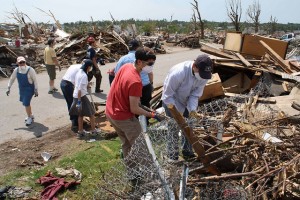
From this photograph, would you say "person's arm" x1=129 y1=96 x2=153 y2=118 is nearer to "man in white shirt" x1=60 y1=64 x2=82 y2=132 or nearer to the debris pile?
the debris pile

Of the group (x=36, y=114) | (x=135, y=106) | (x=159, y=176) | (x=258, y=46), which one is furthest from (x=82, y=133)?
(x=258, y=46)

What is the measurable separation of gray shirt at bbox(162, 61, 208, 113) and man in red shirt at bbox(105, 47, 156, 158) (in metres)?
0.44

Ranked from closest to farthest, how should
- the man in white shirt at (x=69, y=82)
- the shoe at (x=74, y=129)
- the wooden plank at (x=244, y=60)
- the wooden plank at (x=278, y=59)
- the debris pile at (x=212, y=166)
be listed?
1. the debris pile at (x=212, y=166)
2. the man in white shirt at (x=69, y=82)
3. the shoe at (x=74, y=129)
4. the wooden plank at (x=278, y=59)
5. the wooden plank at (x=244, y=60)

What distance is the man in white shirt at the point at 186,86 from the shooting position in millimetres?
4219

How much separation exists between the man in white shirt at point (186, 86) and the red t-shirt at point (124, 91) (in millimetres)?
584

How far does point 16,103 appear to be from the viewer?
31.3 feet

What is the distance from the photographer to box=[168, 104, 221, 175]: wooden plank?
3.24 m

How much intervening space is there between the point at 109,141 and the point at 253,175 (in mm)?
3533

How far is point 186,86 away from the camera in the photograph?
4.61m

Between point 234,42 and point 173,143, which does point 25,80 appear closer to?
point 173,143

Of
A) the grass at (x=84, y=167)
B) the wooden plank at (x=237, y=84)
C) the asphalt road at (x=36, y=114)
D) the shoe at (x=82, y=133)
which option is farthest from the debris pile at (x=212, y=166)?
the asphalt road at (x=36, y=114)

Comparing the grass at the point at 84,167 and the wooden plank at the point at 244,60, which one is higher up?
the wooden plank at the point at 244,60

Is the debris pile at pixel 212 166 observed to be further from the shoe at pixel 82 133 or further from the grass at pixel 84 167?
the shoe at pixel 82 133

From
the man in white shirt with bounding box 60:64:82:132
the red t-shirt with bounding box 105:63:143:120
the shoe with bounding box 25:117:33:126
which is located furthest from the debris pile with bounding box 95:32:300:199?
the shoe with bounding box 25:117:33:126
